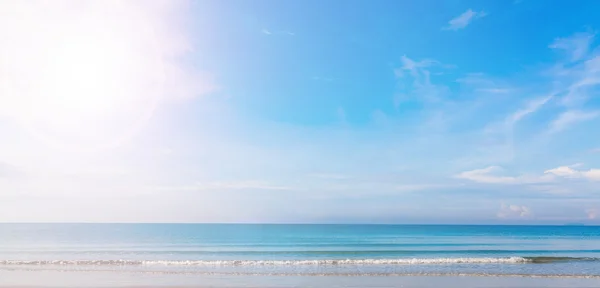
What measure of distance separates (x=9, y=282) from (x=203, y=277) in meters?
8.25

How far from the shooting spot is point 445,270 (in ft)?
74.7

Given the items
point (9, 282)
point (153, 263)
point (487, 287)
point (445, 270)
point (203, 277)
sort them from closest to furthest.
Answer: point (487, 287), point (9, 282), point (203, 277), point (445, 270), point (153, 263)

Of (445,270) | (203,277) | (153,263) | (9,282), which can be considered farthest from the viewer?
(153,263)

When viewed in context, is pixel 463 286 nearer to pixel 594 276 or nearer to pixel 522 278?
pixel 522 278

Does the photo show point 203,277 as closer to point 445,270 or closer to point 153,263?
point 153,263

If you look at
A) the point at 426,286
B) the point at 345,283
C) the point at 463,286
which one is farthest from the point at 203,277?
the point at 463,286

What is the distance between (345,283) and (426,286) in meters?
3.30

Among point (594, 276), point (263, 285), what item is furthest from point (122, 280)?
point (594, 276)

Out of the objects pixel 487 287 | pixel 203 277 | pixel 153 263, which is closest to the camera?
pixel 487 287

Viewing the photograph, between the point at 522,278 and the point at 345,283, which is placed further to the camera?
the point at 522,278

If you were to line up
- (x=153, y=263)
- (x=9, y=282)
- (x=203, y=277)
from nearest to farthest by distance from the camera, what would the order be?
(x=9, y=282)
(x=203, y=277)
(x=153, y=263)

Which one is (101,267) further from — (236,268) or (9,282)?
(236,268)

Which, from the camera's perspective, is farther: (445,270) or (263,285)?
(445,270)

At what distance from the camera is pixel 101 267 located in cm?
2409
